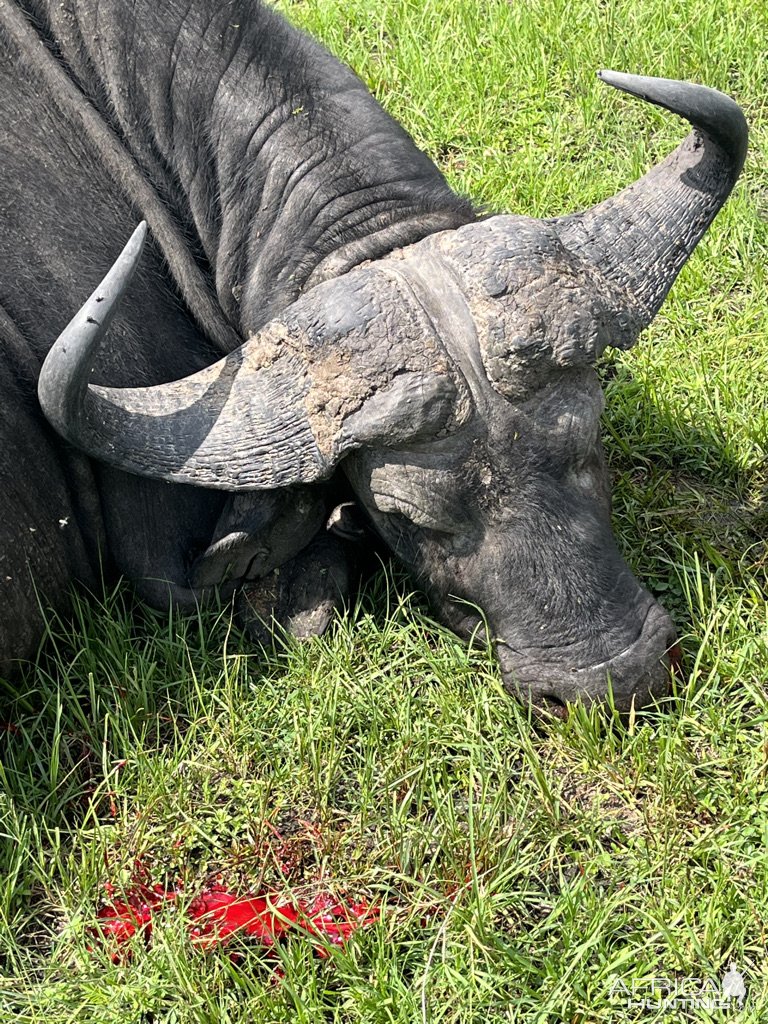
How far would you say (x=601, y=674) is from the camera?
166 inches

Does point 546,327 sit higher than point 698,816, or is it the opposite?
point 546,327

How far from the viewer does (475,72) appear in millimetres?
7383

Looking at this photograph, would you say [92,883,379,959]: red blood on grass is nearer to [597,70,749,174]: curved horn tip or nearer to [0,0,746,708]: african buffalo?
[0,0,746,708]: african buffalo

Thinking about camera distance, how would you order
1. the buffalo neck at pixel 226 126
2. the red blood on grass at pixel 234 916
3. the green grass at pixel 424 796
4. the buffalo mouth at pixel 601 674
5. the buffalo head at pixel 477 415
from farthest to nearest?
the buffalo neck at pixel 226 126, the buffalo mouth at pixel 601 674, the buffalo head at pixel 477 415, the red blood on grass at pixel 234 916, the green grass at pixel 424 796

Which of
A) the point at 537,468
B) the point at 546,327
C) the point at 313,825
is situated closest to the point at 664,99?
the point at 546,327

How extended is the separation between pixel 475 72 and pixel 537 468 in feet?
13.3

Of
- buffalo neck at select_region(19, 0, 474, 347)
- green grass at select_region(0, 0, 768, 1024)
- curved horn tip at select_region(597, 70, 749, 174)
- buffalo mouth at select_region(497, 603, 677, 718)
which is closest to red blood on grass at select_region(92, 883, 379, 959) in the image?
green grass at select_region(0, 0, 768, 1024)

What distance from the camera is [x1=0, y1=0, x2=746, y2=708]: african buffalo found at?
4.07m

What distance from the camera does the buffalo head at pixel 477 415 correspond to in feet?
13.2

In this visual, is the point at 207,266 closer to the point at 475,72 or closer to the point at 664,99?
the point at 664,99

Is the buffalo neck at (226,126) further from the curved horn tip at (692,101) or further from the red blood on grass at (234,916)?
the red blood on grass at (234,916)

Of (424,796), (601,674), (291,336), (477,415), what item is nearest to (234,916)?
(424,796)

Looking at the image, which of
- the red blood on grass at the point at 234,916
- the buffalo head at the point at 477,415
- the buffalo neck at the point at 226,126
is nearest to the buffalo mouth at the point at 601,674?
the buffalo head at the point at 477,415

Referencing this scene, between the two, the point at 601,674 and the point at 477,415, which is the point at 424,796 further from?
the point at 477,415
